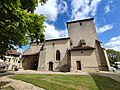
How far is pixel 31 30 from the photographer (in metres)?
7.64

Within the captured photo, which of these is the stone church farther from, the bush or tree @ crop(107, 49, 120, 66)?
tree @ crop(107, 49, 120, 66)

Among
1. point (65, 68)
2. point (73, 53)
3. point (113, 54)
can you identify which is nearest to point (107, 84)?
point (73, 53)

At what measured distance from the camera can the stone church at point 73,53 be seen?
26.2m

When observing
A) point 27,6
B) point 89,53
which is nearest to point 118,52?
point 89,53

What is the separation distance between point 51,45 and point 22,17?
24.7 metres

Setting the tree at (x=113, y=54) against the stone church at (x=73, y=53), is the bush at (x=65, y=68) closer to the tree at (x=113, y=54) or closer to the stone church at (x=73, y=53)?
the stone church at (x=73, y=53)

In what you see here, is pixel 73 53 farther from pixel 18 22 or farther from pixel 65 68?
pixel 18 22

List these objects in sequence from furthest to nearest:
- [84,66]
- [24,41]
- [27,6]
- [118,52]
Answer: [118,52]
[84,66]
[27,6]
[24,41]

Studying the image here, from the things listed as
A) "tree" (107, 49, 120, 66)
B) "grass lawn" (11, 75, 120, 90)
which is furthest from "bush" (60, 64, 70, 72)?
"tree" (107, 49, 120, 66)

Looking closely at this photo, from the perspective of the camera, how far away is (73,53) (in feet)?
89.8

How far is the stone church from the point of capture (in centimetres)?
2622

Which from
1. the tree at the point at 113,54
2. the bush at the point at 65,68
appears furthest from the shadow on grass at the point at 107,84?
the tree at the point at 113,54

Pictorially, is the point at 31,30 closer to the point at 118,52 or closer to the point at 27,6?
the point at 27,6

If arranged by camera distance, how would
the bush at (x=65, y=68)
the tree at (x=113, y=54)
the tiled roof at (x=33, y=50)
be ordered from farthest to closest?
the tree at (x=113, y=54) < the tiled roof at (x=33, y=50) < the bush at (x=65, y=68)
